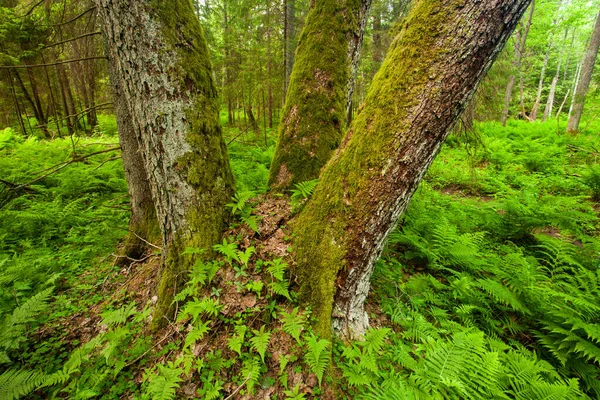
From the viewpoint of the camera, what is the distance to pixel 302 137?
2.77 m

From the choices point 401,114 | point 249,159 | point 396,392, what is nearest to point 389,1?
point 249,159

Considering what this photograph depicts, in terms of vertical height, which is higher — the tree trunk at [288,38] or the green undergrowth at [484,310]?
the tree trunk at [288,38]

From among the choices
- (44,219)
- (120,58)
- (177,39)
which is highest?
(177,39)

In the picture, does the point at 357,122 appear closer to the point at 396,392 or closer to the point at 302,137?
the point at 302,137

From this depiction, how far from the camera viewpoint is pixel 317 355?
179 cm

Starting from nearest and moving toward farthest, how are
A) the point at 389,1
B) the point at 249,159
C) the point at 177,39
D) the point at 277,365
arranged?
the point at 277,365 < the point at 177,39 < the point at 249,159 < the point at 389,1

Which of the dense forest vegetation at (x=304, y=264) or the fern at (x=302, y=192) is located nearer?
the dense forest vegetation at (x=304, y=264)

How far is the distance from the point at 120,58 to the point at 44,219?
332cm

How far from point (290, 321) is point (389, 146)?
1.47 meters

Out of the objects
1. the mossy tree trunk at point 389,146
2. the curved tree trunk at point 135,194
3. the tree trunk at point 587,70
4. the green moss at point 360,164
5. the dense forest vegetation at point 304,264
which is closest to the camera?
the mossy tree trunk at point 389,146

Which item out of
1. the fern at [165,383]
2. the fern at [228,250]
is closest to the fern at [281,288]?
the fern at [228,250]

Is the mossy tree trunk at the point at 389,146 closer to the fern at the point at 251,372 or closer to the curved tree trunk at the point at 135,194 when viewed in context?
the fern at the point at 251,372

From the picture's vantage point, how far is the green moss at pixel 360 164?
5.49 ft

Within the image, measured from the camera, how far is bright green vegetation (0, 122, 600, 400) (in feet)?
6.18
